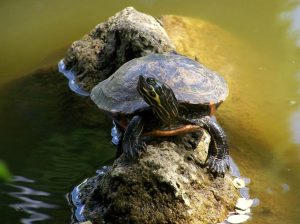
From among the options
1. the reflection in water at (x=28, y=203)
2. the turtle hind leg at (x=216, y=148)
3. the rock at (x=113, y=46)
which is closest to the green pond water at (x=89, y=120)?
the reflection in water at (x=28, y=203)

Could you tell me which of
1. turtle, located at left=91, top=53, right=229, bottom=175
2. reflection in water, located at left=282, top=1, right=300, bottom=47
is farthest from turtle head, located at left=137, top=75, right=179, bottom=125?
reflection in water, located at left=282, top=1, right=300, bottom=47

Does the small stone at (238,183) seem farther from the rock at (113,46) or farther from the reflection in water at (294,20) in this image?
the reflection in water at (294,20)

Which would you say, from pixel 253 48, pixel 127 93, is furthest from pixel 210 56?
pixel 127 93

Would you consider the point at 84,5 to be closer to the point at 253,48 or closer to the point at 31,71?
the point at 31,71

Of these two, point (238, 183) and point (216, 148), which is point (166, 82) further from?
point (238, 183)

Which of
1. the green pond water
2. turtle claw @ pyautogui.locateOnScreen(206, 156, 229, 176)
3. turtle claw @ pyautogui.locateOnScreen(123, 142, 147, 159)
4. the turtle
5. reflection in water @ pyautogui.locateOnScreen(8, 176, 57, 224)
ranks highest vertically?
the turtle

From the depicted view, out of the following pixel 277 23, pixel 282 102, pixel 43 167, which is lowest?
pixel 43 167

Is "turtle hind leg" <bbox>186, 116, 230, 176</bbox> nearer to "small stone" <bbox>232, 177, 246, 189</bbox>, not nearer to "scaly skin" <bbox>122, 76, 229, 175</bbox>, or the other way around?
"scaly skin" <bbox>122, 76, 229, 175</bbox>
